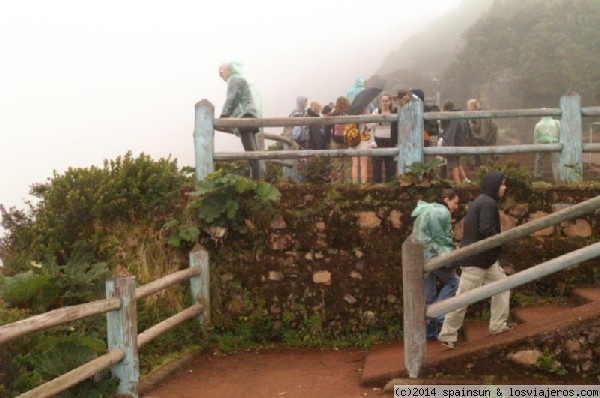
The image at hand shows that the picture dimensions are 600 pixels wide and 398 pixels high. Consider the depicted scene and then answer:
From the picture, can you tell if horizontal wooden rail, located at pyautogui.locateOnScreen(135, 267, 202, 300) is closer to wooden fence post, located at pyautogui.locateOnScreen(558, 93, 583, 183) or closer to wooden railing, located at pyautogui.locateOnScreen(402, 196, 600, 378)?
wooden railing, located at pyautogui.locateOnScreen(402, 196, 600, 378)

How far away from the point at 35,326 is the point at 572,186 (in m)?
6.30

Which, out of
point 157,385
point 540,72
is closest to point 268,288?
point 157,385

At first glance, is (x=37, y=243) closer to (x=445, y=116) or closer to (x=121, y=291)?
(x=121, y=291)

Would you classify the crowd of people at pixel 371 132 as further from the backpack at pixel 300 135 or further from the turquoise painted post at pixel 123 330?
the turquoise painted post at pixel 123 330

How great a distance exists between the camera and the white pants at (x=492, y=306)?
740 centimetres

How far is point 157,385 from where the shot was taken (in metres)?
7.55

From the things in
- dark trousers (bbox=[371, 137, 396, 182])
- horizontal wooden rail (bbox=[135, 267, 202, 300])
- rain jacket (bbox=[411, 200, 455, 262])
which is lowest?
horizontal wooden rail (bbox=[135, 267, 202, 300])

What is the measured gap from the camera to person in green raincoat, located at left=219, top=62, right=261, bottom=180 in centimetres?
1030

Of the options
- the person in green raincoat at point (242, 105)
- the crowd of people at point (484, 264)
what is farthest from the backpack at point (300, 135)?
the crowd of people at point (484, 264)

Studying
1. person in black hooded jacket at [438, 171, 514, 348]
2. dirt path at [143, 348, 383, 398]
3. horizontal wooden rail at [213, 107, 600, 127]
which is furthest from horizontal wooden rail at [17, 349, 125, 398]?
horizontal wooden rail at [213, 107, 600, 127]

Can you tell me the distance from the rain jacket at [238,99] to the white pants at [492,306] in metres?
4.15

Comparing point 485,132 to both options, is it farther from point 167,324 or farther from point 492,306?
point 167,324

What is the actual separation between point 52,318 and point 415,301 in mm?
3127

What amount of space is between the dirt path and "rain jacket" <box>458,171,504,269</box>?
63.3 inches
